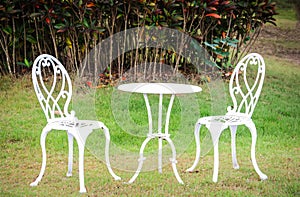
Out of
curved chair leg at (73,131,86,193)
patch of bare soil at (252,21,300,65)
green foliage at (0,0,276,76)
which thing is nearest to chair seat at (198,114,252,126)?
curved chair leg at (73,131,86,193)

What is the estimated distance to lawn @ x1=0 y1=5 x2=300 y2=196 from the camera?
3996mm

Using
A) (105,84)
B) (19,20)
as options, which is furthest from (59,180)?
(19,20)

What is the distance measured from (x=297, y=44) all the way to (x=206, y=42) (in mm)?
5058

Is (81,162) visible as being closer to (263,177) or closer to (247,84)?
(263,177)

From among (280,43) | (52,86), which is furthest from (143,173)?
(280,43)

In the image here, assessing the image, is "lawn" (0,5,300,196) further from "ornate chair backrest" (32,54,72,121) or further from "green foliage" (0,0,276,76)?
"green foliage" (0,0,276,76)

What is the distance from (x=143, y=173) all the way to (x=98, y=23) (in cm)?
286

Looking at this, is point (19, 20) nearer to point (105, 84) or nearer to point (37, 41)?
point (37, 41)

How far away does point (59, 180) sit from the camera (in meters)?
4.21

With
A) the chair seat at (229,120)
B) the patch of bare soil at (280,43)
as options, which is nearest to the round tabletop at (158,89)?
the chair seat at (229,120)

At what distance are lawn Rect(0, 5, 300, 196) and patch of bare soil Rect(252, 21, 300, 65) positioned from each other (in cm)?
366

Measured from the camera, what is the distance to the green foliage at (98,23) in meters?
6.49

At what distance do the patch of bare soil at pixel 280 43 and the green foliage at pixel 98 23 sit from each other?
10.8 feet

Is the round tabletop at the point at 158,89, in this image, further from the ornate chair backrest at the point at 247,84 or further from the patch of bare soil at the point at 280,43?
the patch of bare soil at the point at 280,43
